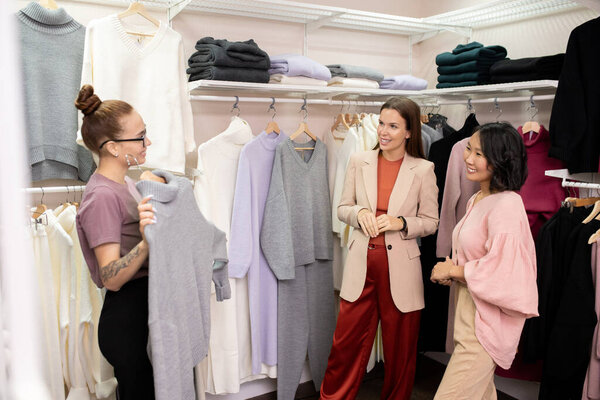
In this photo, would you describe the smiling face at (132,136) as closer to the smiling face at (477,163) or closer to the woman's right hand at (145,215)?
the woman's right hand at (145,215)

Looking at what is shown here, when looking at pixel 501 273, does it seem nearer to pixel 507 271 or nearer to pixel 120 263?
pixel 507 271

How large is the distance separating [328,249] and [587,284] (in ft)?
4.29

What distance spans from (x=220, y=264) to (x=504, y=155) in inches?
48.5

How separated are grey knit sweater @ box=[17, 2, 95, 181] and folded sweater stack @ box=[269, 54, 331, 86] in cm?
99

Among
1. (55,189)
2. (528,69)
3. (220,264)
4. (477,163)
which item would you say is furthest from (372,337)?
(55,189)

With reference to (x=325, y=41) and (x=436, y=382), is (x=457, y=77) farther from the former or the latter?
(x=436, y=382)

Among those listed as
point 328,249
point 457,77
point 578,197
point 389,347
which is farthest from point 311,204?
point 578,197

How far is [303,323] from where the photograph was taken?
2916mm

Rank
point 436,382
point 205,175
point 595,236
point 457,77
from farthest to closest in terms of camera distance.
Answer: point 436,382
point 457,77
point 205,175
point 595,236

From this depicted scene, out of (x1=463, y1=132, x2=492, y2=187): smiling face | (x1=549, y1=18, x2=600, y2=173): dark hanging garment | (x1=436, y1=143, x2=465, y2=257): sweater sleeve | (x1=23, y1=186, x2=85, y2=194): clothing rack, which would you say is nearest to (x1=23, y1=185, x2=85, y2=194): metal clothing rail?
(x1=23, y1=186, x2=85, y2=194): clothing rack

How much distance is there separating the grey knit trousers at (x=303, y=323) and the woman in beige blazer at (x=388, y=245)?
0.29 meters

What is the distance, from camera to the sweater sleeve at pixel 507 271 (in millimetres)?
1975

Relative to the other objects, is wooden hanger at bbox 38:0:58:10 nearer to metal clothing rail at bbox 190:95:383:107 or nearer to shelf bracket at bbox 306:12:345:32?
metal clothing rail at bbox 190:95:383:107

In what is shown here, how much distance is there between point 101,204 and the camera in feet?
5.50
